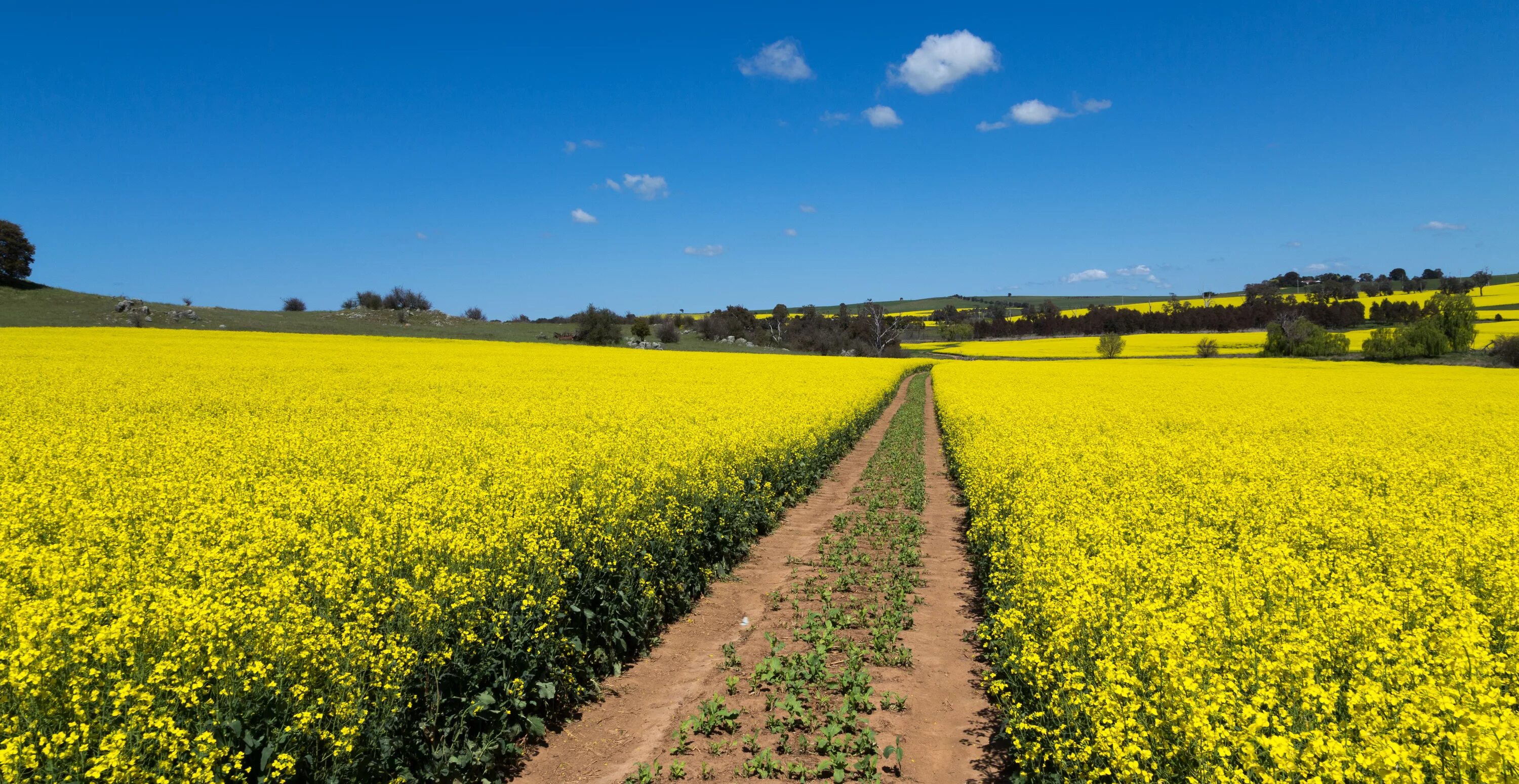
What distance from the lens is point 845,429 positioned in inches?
787

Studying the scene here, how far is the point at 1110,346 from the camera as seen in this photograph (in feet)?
257

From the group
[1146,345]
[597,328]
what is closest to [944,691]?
Answer: [597,328]

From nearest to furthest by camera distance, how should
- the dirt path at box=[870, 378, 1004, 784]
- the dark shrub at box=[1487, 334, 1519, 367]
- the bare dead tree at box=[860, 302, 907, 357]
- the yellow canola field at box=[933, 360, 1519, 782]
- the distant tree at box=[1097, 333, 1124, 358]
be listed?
the yellow canola field at box=[933, 360, 1519, 782] → the dirt path at box=[870, 378, 1004, 784] → the dark shrub at box=[1487, 334, 1519, 367] → the distant tree at box=[1097, 333, 1124, 358] → the bare dead tree at box=[860, 302, 907, 357]

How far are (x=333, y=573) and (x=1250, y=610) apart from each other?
6920 mm

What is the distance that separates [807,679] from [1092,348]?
86.1 m

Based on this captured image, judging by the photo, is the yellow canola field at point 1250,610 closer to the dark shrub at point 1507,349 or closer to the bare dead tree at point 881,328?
the dark shrub at point 1507,349

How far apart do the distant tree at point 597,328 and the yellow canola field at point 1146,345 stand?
136 ft

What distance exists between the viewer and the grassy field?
49.6 m

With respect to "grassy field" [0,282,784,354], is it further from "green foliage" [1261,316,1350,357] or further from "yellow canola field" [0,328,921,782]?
"green foliage" [1261,316,1350,357]

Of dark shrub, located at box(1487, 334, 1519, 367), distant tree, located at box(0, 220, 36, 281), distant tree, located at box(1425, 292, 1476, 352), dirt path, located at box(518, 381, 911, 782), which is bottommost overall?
dirt path, located at box(518, 381, 911, 782)

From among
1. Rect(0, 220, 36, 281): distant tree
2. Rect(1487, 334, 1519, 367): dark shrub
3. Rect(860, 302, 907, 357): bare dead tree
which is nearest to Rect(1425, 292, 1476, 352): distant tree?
Rect(1487, 334, 1519, 367): dark shrub

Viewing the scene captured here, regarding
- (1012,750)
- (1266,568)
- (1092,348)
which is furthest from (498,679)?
(1092,348)

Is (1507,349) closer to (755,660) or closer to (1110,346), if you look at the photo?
(1110,346)

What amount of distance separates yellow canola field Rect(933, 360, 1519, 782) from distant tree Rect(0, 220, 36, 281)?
272 ft
